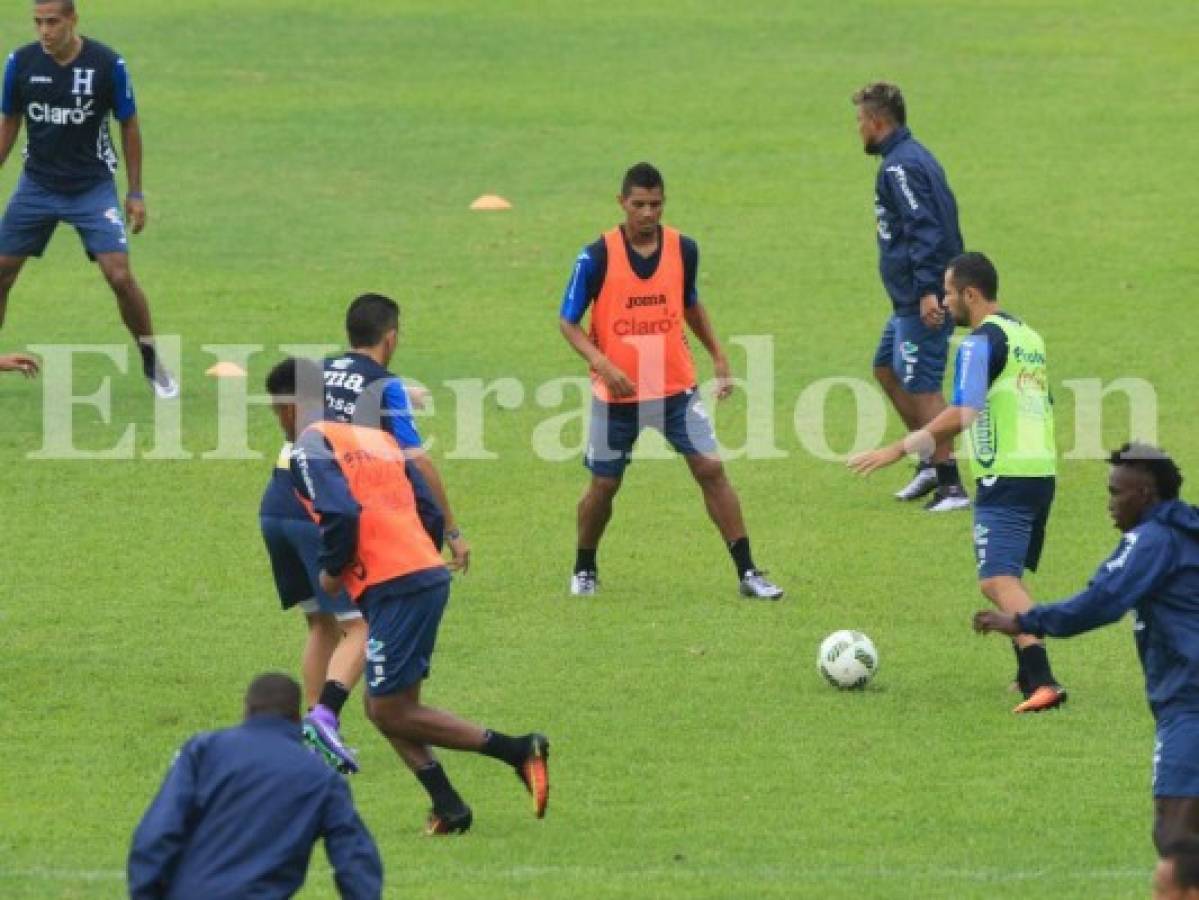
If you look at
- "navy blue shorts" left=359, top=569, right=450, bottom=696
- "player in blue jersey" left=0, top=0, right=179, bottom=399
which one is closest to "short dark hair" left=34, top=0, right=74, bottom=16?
"player in blue jersey" left=0, top=0, right=179, bottom=399

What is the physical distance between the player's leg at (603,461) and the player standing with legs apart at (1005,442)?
9.03 ft

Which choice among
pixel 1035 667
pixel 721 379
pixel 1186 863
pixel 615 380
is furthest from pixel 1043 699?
pixel 1186 863

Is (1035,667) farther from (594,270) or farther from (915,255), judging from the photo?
(915,255)

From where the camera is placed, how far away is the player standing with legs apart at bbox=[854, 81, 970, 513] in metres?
16.5

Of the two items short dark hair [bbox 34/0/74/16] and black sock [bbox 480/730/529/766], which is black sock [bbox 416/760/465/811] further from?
short dark hair [bbox 34/0/74/16]

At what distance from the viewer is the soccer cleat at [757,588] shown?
14828 millimetres

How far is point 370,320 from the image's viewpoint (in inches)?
428

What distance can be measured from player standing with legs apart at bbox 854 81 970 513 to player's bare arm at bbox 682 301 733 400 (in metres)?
2.07

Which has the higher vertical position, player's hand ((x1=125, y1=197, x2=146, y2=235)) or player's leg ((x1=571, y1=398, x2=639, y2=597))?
player's hand ((x1=125, y1=197, x2=146, y2=235))

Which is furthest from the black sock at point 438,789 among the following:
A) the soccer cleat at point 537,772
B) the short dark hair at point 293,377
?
the short dark hair at point 293,377

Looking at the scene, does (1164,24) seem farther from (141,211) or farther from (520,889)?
(520,889)

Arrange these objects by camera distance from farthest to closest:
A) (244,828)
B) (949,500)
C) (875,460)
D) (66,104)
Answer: (66,104) → (949,500) → (875,460) → (244,828)

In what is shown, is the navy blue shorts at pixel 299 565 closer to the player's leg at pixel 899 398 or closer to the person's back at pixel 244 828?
the person's back at pixel 244 828

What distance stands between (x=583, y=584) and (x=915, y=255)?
3.29 meters
